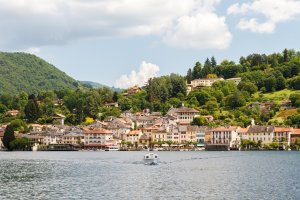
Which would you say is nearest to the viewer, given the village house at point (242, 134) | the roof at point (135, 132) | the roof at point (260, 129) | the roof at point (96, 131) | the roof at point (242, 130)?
the roof at point (260, 129)

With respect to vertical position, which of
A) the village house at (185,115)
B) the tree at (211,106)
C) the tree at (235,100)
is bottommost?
the village house at (185,115)

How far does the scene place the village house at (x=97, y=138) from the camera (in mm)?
168500

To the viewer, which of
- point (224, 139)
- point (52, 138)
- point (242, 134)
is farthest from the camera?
point (52, 138)

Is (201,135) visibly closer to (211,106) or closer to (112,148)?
(211,106)

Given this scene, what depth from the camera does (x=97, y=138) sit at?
170m

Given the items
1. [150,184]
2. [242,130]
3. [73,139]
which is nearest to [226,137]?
[242,130]

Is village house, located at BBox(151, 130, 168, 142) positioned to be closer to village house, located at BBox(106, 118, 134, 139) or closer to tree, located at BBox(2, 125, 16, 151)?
village house, located at BBox(106, 118, 134, 139)

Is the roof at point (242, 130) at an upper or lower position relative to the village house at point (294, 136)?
upper

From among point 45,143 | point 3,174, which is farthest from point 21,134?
point 3,174

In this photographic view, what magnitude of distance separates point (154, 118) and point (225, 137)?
135ft

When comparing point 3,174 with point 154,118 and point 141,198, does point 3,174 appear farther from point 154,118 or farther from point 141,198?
point 154,118

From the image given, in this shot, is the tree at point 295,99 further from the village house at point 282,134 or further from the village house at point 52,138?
the village house at point 52,138

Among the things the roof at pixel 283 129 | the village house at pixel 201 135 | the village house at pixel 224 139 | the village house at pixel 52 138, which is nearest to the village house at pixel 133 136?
the village house at pixel 201 135

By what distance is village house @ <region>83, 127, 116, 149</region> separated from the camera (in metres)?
168
